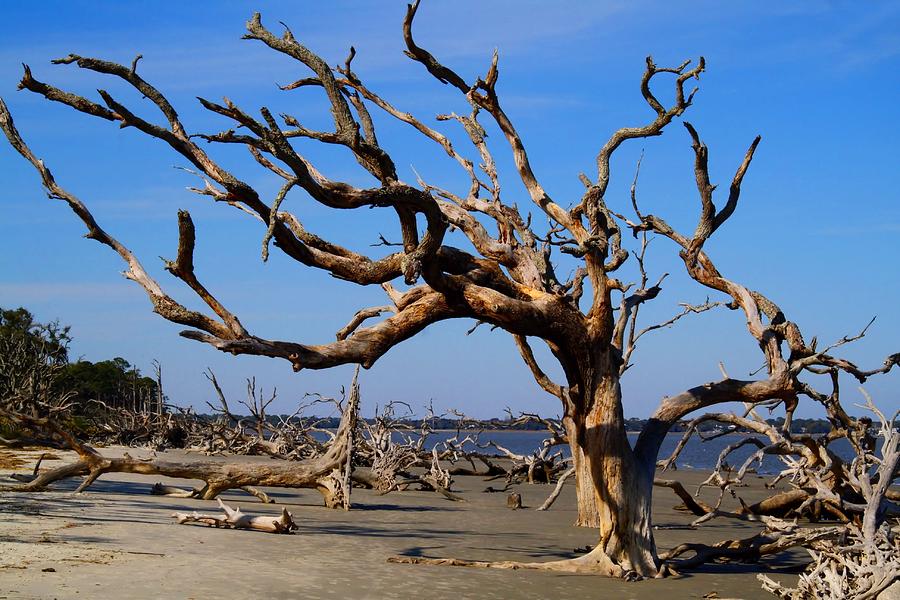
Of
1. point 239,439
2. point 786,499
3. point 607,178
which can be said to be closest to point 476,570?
point 607,178

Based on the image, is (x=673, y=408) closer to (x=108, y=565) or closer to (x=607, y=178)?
(x=607, y=178)

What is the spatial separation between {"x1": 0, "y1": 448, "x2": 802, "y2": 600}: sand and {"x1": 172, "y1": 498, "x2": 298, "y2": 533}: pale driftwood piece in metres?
0.16

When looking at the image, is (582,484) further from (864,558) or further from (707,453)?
(707,453)

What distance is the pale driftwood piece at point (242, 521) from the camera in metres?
11.4

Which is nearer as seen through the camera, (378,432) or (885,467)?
(885,467)

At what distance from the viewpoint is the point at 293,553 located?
32.8ft

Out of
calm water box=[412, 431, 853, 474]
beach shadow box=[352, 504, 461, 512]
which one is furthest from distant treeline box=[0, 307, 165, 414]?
beach shadow box=[352, 504, 461, 512]

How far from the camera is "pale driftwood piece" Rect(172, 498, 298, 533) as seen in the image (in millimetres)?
11406

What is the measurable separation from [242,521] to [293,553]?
1.83 m

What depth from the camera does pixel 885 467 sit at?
8695 millimetres

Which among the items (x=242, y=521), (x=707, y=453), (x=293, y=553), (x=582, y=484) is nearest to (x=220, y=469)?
(x=242, y=521)

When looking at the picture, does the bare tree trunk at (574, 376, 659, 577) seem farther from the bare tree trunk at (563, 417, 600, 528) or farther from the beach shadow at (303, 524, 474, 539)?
the beach shadow at (303, 524, 474, 539)

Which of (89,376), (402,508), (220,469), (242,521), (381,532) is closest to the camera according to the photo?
(242,521)

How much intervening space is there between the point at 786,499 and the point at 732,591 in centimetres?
583
